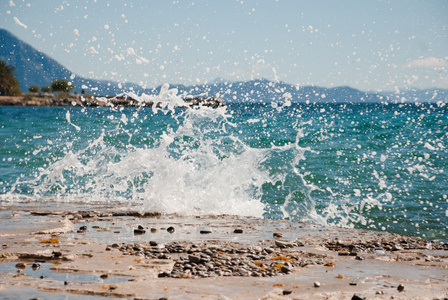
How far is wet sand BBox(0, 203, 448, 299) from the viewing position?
12.1 feet

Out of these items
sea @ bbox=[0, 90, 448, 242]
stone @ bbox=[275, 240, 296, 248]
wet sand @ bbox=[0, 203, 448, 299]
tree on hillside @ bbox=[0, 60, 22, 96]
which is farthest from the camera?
tree on hillside @ bbox=[0, 60, 22, 96]

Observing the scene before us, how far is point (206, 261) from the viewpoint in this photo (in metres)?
4.52

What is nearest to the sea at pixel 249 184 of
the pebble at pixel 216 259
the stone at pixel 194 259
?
the pebble at pixel 216 259

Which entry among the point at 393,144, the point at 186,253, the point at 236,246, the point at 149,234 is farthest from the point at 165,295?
the point at 393,144

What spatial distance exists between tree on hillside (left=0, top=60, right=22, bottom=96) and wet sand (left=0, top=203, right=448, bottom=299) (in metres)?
94.2

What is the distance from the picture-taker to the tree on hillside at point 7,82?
91.1 metres

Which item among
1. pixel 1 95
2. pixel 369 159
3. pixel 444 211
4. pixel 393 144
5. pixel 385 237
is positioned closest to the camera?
pixel 385 237

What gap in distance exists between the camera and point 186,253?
5.02 m

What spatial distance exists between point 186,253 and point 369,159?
12.2 m

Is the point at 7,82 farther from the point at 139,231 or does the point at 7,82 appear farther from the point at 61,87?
the point at 139,231

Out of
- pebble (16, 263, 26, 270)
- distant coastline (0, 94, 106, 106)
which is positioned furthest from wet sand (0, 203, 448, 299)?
distant coastline (0, 94, 106, 106)

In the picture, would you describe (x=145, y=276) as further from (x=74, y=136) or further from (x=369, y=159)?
(x=74, y=136)

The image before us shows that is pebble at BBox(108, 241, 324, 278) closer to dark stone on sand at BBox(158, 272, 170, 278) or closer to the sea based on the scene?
dark stone on sand at BBox(158, 272, 170, 278)

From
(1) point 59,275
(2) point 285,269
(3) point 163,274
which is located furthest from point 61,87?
(2) point 285,269
